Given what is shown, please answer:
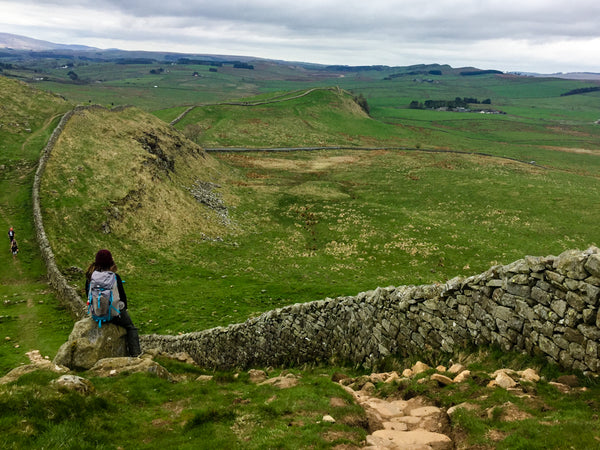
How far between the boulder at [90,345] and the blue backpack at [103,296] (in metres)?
0.90

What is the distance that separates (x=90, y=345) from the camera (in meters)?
15.0

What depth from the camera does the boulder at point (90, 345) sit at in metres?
14.6

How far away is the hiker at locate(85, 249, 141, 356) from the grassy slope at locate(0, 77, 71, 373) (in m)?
7.29

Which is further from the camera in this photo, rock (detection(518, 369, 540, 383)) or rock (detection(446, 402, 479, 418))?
rock (detection(518, 369, 540, 383))

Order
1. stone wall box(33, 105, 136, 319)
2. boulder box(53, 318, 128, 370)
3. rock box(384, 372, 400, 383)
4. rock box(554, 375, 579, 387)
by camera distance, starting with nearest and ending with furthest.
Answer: rock box(554, 375, 579, 387)
rock box(384, 372, 400, 383)
boulder box(53, 318, 128, 370)
stone wall box(33, 105, 136, 319)

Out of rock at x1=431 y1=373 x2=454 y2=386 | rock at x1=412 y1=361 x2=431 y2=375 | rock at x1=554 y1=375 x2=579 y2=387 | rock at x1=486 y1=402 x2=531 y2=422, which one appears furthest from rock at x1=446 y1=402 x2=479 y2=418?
rock at x1=412 y1=361 x2=431 y2=375

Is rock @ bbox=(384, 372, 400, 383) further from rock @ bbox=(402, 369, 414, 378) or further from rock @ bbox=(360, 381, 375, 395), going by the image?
rock @ bbox=(360, 381, 375, 395)

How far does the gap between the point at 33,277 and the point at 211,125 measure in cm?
11131

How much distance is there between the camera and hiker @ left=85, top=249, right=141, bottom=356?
14016 millimetres

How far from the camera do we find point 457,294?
1429cm

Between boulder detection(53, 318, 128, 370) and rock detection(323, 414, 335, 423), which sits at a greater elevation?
rock detection(323, 414, 335, 423)

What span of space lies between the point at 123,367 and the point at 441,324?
491 inches

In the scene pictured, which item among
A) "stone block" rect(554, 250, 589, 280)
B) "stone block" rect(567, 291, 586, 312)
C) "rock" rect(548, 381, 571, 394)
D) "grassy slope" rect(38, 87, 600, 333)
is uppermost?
"stone block" rect(554, 250, 589, 280)

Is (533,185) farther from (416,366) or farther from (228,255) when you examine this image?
(416,366)
